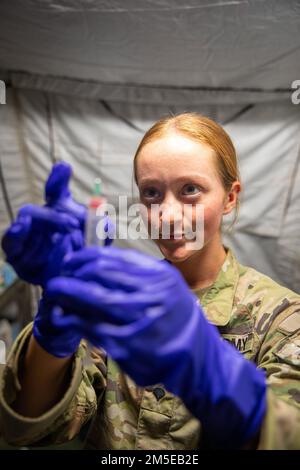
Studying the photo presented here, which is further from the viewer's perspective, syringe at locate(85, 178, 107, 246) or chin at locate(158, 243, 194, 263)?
chin at locate(158, 243, 194, 263)

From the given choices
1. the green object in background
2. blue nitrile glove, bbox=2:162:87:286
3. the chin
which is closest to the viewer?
blue nitrile glove, bbox=2:162:87:286

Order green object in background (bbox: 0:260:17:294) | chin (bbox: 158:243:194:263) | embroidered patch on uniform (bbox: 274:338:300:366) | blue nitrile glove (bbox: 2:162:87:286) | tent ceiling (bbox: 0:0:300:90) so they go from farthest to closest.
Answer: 1. green object in background (bbox: 0:260:17:294)
2. tent ceiling (bbox: 0:0:300:90)
3. chin (bbox: 158:243:194:263)
4. embroidered patch on uniform (bbox: 274:338:300:366)
5. blue nitrile glove (bbox: 2:162:87:286)

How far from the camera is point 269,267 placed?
151cm

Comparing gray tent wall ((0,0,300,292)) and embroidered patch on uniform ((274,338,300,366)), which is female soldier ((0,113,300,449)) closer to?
embroidered patch on uniform ((274,338,300,366))

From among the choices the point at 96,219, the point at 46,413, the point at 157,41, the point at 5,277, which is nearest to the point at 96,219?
the point at 96,219

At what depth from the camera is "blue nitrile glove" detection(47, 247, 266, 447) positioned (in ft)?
1.36

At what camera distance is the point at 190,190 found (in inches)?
28.4

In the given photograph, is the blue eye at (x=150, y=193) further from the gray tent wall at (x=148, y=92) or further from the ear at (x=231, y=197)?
the gray tent wall at (x=148, y=92)

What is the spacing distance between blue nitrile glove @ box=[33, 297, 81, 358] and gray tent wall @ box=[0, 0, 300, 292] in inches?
35.3

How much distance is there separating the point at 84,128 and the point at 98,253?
1.23 m

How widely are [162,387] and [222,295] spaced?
0.81 ft

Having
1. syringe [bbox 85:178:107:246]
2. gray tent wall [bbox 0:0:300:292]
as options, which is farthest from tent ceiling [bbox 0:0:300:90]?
syringe [bbox 85:178:107:246]

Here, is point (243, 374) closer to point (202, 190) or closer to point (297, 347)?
point (297, 347)

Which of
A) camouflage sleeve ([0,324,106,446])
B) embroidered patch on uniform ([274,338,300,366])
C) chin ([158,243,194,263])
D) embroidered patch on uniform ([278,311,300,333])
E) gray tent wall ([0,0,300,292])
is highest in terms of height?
gray tent wall ([0,0,300,292])
